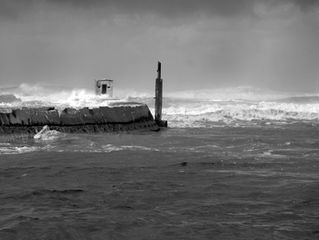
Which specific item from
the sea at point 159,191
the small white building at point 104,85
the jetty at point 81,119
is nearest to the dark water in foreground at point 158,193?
the sea at point 159,191

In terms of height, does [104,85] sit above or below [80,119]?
above

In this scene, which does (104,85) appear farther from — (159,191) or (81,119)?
(159,191)

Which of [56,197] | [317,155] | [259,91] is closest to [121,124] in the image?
[317,155]

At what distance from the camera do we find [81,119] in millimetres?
21609

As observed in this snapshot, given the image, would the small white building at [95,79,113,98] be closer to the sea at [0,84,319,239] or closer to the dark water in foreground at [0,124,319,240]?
the sea at [0,84,319,239]

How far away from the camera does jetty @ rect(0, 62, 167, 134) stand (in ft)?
66.1

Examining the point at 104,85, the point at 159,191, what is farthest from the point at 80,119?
the point at 159,191

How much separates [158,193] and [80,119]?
542 inches

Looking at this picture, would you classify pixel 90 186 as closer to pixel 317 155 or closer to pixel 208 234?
pixel 208 234

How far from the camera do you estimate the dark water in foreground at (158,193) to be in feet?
20.2

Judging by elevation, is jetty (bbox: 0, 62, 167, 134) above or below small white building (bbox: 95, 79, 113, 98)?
below

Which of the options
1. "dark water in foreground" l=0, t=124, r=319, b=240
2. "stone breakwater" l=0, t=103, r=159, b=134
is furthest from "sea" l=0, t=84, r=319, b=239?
"stone breakwater" l=0, t=103, r=159, b=134

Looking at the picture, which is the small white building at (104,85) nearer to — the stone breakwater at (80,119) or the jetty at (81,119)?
the jetty at (81,119)

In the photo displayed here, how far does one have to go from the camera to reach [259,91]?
3391 inches
